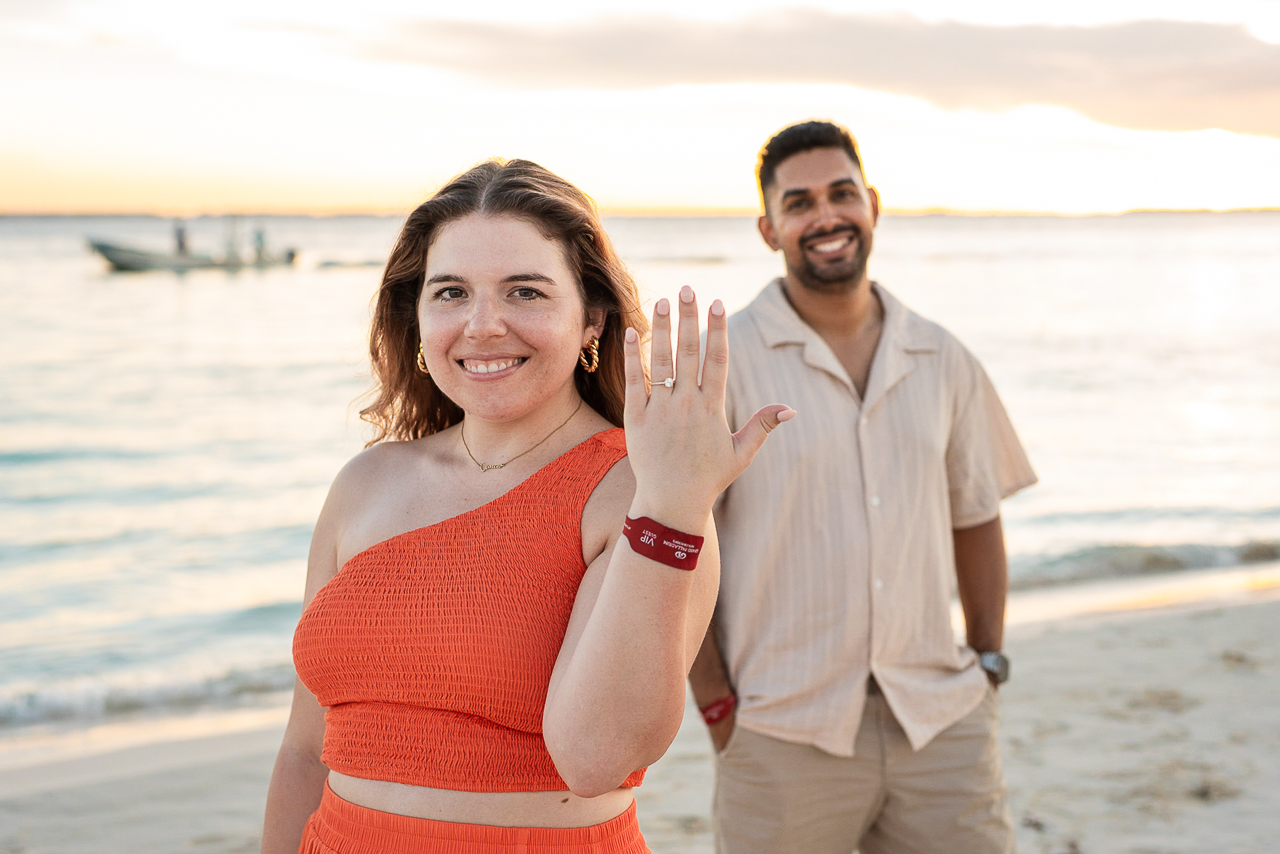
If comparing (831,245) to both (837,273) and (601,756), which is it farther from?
(601,756)

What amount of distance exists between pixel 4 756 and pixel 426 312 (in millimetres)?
5297

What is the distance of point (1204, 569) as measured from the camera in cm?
920

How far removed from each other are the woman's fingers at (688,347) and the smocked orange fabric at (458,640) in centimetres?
38

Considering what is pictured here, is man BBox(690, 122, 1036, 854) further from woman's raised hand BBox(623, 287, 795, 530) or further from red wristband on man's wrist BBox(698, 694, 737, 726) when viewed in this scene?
woman's raised hand BBox(623, 287, 795, 530)

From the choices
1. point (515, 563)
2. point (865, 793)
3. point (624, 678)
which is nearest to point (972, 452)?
point (865, 793)

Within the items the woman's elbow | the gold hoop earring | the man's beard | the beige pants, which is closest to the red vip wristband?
the woman's elbow

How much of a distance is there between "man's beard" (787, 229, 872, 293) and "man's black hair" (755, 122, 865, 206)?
0.91ft

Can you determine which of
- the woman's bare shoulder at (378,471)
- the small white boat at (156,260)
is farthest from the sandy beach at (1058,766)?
the small white boat at (156,260)

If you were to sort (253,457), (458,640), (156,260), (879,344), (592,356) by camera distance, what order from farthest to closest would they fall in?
(156,260) < (253,457) < (879,344) < (592,356) < (458,640)

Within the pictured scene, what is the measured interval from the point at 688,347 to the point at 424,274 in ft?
2.52

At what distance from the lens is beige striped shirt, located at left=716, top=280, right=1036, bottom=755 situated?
9.11ft

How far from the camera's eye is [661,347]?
1.44 meters

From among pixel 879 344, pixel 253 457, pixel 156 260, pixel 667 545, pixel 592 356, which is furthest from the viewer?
pixel 156 260

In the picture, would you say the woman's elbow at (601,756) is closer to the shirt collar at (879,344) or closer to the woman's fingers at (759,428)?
the woman's fingers at (759,428)
